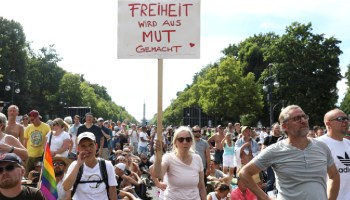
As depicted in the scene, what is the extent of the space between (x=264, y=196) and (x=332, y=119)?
6.37 ft

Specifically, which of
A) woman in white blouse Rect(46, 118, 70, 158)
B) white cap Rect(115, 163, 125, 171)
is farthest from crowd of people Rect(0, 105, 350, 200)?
white cap Rect(115, 163, 125, 171)

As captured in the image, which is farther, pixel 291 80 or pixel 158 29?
pixel 291 80

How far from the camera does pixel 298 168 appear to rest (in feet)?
13.3

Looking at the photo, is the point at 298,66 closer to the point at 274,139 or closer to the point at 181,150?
the point at 274,139

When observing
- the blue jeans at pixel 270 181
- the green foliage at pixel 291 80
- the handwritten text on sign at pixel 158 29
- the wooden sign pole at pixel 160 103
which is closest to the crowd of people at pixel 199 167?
the wooden sign pole at pixel 160 103

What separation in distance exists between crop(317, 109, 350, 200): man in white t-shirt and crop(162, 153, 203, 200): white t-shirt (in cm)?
151

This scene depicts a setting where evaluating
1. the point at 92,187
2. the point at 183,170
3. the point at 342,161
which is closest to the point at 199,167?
the point at 183,170

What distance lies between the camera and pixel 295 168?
13.4 feet

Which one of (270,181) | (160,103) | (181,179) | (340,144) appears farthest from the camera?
(270,181)

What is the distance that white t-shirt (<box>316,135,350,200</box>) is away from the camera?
5336 millimetres

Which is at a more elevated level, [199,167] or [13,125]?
[13,125]

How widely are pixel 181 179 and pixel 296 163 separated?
158 centimetres

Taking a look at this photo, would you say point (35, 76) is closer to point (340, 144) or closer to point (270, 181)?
point (270, 181)

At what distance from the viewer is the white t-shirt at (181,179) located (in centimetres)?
532
